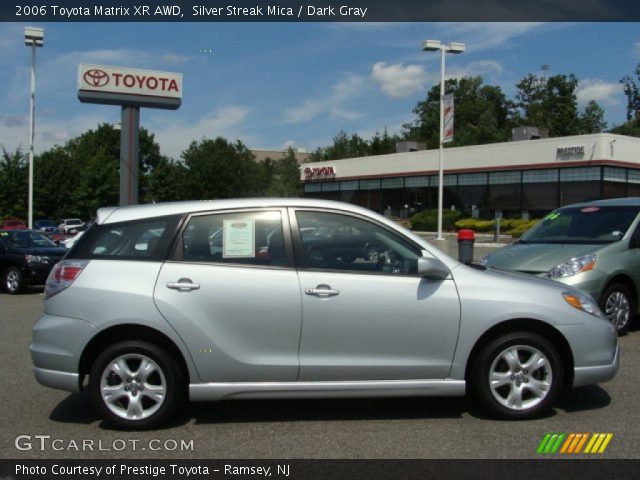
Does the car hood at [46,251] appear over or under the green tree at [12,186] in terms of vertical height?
under

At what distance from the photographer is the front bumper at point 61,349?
4965 millimetres

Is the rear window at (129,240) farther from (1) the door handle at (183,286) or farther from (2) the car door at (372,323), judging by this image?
(2) the car door at (372,323)

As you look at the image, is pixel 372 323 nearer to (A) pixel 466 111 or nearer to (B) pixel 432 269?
(B) pixel 432 269

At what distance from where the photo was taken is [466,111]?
91.8 meters

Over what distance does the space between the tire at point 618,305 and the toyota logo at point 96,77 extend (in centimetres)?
2927

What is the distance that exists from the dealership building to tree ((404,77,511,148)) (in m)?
32.3

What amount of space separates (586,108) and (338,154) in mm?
32251

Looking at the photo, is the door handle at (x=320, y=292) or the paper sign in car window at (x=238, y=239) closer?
the door handle at (x=320, y=292)

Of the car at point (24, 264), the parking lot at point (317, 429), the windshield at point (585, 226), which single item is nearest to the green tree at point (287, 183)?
the car at point (24, 264)

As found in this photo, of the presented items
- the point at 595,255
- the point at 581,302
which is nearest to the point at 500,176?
the point at 595,255

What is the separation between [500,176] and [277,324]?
41.1 m

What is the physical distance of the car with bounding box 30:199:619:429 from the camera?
4.98m

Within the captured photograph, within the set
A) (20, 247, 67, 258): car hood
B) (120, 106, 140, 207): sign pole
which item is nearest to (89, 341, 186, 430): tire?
(20, 247, 67, 258): car hood

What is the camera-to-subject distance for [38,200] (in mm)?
61594
